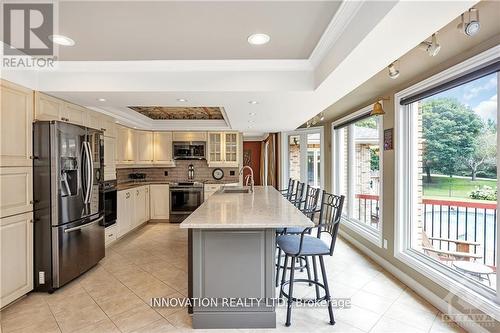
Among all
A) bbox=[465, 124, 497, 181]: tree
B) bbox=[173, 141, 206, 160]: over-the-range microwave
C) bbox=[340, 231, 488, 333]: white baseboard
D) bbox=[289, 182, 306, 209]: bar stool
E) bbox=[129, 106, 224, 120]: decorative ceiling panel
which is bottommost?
bbox=[340, 231, 488, 333]: white baseboard

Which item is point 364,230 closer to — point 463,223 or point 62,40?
point 463,223

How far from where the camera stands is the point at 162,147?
624 centimetres

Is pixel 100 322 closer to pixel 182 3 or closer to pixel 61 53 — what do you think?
pixel 61 53

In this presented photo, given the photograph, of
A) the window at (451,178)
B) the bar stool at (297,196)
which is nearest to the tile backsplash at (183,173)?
the bar stool at (297,196)

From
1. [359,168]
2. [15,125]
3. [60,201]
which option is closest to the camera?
[15,125]

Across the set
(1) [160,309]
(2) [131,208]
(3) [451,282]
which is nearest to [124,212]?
(2) [131,208]

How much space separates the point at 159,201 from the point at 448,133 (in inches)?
215

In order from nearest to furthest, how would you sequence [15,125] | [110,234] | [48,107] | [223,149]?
[15,125]
[48,107]
[110,234]
[223,149]

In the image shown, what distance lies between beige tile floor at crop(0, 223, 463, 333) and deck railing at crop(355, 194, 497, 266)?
67 cm

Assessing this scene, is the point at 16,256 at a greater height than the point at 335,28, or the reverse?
the point at 335,28

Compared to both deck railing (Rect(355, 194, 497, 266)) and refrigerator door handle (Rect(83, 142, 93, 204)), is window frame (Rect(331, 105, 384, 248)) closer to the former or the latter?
deck railing (Rect(355, 194, 497, 266))

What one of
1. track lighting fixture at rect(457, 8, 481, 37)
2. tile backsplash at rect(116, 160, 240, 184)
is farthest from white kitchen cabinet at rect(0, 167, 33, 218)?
tile backsplash at rect(116, 160, 240, 184)

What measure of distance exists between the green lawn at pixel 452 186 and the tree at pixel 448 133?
97 millimetres

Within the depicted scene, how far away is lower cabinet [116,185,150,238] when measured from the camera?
15.2ft
